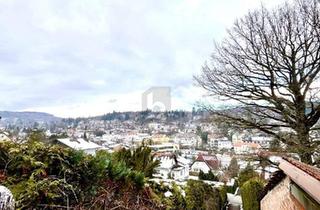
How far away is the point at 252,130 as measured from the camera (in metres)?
14.0

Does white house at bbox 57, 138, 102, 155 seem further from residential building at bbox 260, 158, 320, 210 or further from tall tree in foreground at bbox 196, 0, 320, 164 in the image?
tall tree in foreground at bbox 196, 0, 320, 164

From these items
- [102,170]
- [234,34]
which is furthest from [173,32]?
[102,170]

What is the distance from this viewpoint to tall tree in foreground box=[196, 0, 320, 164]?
12.5 meters

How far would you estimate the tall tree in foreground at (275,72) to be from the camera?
1248cm

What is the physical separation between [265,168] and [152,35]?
7.67 metres

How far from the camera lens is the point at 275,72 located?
518 inches

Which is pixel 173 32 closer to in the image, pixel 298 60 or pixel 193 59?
pixel 193 59

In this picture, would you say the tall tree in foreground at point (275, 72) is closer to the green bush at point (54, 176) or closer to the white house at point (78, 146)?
the white house at point (78, 146)
